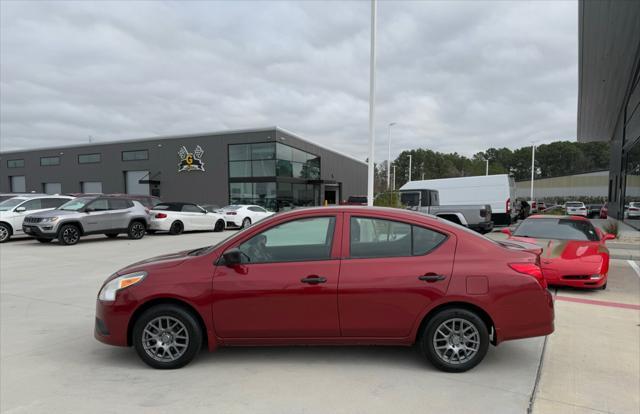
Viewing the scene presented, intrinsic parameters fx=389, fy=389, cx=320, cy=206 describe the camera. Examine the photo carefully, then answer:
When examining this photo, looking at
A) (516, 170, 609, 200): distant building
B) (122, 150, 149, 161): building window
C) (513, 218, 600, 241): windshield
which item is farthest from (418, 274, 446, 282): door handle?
(516, 170, 609, 200): distant building

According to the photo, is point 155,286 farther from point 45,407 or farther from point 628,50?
point 628,50

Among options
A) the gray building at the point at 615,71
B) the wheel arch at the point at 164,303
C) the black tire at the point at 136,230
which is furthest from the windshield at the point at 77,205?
the gray building at the point at 615,71

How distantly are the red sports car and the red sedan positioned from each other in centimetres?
379

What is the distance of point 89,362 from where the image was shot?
3.96 m

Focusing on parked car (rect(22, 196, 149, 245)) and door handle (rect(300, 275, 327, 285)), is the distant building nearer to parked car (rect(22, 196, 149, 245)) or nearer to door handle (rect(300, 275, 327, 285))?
parked car (rect(22, 196, 149, 245))

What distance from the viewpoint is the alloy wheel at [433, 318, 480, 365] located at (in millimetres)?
3598

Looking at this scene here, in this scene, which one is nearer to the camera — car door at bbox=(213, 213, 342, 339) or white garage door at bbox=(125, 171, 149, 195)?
car door at bbox=(213, 213, 342, 339)

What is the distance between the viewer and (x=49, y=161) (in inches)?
1626

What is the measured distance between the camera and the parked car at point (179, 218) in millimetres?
16844

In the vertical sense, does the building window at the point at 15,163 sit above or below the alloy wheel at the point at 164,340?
above

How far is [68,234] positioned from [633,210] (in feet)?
82.8

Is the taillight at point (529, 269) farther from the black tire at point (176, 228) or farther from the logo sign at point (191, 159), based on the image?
the logo sign at point (191, 159)

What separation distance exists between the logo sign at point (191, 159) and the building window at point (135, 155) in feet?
13.5

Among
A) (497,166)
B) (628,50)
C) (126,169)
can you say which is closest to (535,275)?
(628,50)
